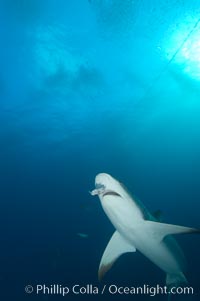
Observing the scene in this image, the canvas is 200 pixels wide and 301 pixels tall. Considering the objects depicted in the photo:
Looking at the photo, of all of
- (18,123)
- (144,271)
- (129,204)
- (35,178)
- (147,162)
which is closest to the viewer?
(129,204)

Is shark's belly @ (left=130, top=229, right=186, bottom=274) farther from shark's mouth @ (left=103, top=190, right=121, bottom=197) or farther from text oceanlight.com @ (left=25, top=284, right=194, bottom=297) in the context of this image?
shark's mouth @ (left=103, top=190, right=121, bottom=197)

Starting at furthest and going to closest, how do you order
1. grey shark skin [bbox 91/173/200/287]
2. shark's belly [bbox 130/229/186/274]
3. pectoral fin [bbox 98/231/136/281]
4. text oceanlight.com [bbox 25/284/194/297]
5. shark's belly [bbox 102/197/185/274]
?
text oceanlight.com [bbox 25/284/194/297], pectoral fin [bbox 98/231/136/281], shark's belly [bbox 130/229/186/274], shark's belly [bbox 102/197/185/274], grey shark skin [bbox 91/173/200/287]

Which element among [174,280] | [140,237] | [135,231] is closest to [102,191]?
[135,231]

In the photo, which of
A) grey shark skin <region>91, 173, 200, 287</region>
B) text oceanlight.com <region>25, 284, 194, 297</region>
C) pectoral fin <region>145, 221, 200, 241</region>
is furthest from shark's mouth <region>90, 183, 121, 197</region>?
text oceanlight.com <region>25, 284, 194, 297</region>

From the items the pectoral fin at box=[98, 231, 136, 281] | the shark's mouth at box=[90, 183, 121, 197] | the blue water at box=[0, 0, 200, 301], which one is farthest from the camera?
the blue water at box=[0, 0, 200, 301]

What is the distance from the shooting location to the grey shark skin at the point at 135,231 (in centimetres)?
414

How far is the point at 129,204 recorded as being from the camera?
4.41 metres

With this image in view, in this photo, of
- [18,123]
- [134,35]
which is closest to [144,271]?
[18,123]

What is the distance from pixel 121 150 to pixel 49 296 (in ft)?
59.5

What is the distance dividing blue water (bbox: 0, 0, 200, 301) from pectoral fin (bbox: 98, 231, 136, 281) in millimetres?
5209

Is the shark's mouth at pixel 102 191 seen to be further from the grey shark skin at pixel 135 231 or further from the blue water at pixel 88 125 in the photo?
the blue water at pixel 88 125

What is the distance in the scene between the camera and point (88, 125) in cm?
2489

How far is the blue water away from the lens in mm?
12625

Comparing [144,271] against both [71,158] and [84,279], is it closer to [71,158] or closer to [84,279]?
[84,279]
